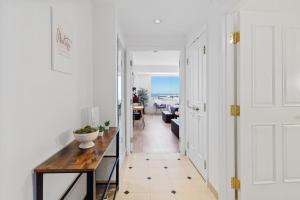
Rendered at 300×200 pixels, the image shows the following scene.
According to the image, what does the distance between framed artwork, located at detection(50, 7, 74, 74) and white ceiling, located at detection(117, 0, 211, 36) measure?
0.96 metres

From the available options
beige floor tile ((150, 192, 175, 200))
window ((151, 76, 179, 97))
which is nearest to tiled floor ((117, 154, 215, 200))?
beige floor tile ((150, 192, 175, 200))

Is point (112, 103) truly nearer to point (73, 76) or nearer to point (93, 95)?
point (93, 95)

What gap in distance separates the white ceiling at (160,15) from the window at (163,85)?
7.13m

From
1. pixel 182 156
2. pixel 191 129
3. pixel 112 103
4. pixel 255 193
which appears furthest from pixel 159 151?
pixel 255 193

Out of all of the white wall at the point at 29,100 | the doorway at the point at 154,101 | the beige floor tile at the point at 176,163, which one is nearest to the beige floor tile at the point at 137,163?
the beige floor tile at the point at 176,163

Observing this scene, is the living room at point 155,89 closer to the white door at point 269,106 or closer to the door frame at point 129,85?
the door frame at point 129,85

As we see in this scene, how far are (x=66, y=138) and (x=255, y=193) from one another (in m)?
1.89

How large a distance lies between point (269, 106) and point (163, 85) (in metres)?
8.82

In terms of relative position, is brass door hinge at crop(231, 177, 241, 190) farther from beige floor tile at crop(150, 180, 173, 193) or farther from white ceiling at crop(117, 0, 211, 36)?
white ceiling at crop(117, 0, 211, 36)

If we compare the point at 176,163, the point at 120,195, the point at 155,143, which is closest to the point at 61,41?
the point at 120,195

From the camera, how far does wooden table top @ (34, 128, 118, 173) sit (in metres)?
1.09

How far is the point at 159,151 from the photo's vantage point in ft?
12.6

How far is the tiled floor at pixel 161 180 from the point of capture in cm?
221

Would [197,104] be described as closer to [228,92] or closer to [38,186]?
[228,92]
